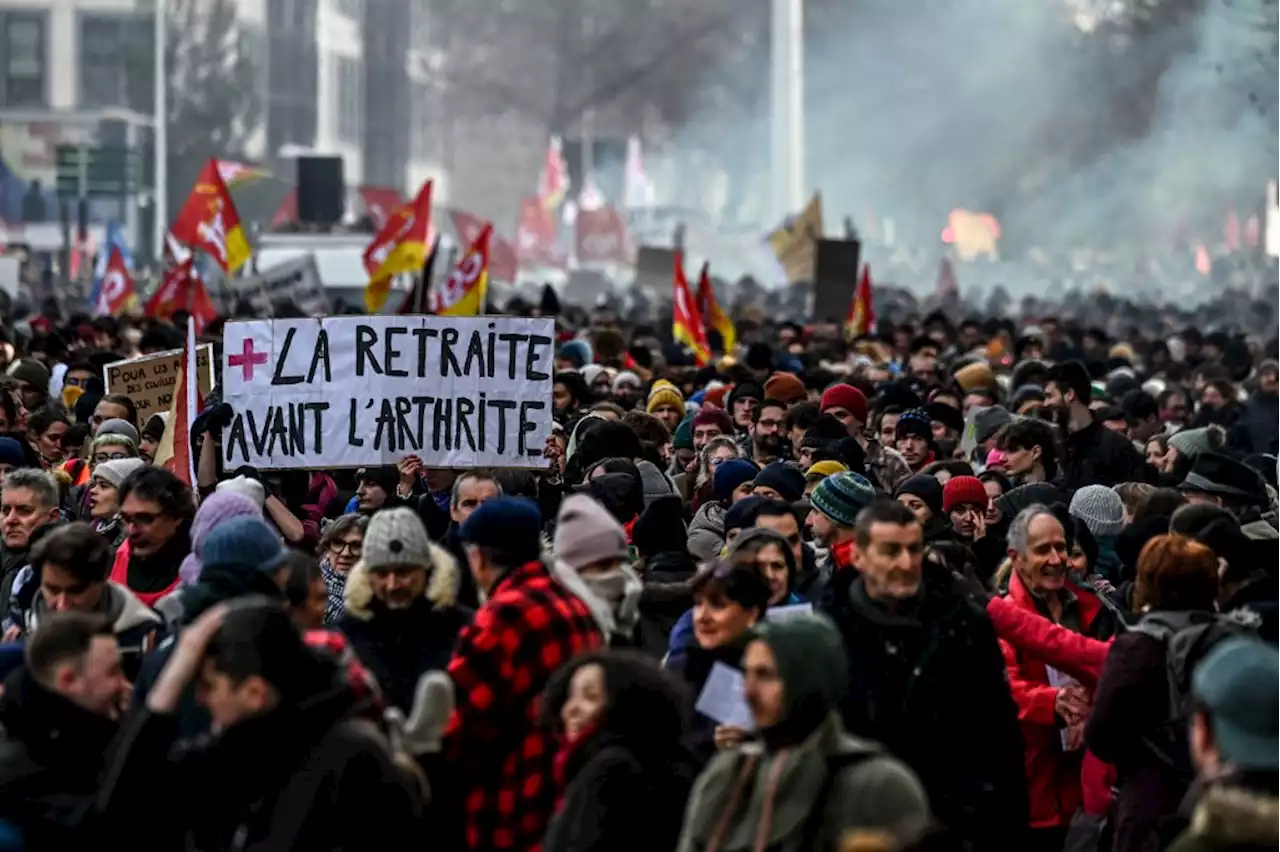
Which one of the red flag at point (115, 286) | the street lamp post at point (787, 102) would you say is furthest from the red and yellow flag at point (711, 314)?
the street lamp post at point (787, 102)

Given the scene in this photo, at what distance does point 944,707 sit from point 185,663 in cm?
188

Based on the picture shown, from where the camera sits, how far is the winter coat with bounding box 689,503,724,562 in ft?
31.9

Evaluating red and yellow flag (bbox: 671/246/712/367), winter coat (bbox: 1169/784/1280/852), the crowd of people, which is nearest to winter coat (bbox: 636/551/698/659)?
the crowd of people

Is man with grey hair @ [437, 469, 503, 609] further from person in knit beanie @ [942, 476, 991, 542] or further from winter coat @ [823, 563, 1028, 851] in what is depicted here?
winter coat @ [823, 563, 1028, 851]

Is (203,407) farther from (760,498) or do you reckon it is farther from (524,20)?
(524,20)

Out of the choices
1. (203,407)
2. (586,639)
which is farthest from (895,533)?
(203,407)

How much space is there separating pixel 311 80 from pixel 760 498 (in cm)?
8262

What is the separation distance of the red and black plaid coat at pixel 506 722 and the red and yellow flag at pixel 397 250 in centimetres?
1569

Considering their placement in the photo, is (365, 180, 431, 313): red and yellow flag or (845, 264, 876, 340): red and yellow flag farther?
(845, 264, 876, 340): red and yellow flag

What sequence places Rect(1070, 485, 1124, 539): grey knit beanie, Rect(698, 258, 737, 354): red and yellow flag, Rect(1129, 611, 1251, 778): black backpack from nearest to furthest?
Rect(1129, 611, 1251, 778): black backpack
Rect(1070, 485, 1124, 539): grey knit beanie
Rect(698, 258, 737, 354): red and yellow flag

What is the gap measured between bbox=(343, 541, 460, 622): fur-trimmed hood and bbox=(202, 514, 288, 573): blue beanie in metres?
0.24

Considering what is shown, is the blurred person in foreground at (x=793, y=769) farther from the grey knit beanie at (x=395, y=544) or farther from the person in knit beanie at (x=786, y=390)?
the person in knit beanie at (x=786, y=390)

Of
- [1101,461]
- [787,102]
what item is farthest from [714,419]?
[787,102]

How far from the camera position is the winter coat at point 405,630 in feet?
22.9
